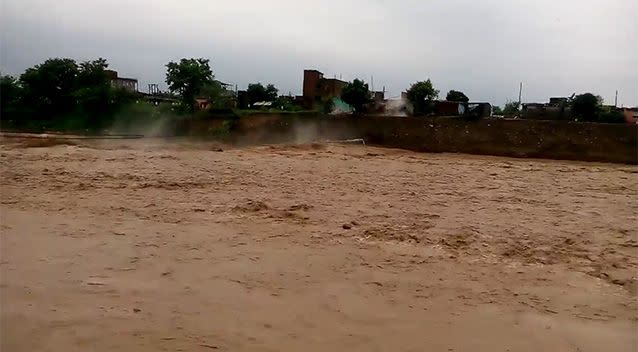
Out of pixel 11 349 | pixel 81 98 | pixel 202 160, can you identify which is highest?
pixel 81 98

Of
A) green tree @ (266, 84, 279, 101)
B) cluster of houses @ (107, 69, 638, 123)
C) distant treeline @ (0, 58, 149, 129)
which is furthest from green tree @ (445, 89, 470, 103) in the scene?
distant treeline @ (0, 58, 149, 129)

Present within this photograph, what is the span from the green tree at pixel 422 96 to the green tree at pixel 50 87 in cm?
1251

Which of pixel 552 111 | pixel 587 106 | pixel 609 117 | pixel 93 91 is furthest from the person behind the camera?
pixel 93 91

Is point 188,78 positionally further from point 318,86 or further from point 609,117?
point 609,117

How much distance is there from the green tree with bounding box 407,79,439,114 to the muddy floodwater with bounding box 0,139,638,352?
7.43 meters

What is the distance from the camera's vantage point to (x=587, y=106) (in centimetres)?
1530

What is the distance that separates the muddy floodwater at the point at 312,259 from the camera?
3959mm

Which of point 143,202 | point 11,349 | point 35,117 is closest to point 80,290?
point 11,349

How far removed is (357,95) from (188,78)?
6.22 meters

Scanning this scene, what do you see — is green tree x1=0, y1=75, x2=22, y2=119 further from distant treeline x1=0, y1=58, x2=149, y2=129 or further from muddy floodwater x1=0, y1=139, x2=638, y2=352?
muddy floodwater x1=0, y1=139, x2=638, y2=352

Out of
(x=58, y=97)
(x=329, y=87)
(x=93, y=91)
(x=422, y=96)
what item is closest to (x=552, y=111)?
(x=422, y=96)

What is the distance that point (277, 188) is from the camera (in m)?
8.89

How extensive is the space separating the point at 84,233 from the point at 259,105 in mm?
14275

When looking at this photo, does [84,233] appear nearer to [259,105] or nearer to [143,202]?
[143,202]
